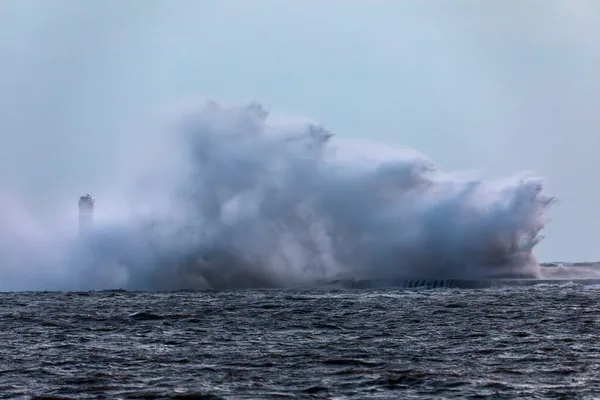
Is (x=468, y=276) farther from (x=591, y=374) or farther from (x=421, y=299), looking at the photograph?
(x=591, y=374)

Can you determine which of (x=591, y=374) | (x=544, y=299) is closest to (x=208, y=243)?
(x=544, y=299)

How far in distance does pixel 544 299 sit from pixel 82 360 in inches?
1151

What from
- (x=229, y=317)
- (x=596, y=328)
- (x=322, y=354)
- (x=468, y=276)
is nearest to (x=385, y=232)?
(x=468, y=276)

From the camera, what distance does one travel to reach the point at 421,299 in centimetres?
5403

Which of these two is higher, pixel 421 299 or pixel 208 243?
pixel 208 243

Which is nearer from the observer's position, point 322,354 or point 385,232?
point 322,354

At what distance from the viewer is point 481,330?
34.6m

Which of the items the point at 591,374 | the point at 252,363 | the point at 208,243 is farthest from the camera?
the point at 208,243

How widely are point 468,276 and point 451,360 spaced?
1982 inches

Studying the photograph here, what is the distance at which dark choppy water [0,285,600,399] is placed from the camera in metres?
22.3

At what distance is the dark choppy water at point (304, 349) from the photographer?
22266mm

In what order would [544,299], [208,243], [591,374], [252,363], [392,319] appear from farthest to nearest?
[208,243] → [544,299] → [392,319] → [252,363] → [591,374]

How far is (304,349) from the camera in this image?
96.9 ft

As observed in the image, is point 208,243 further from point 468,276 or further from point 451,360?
point 451,360
